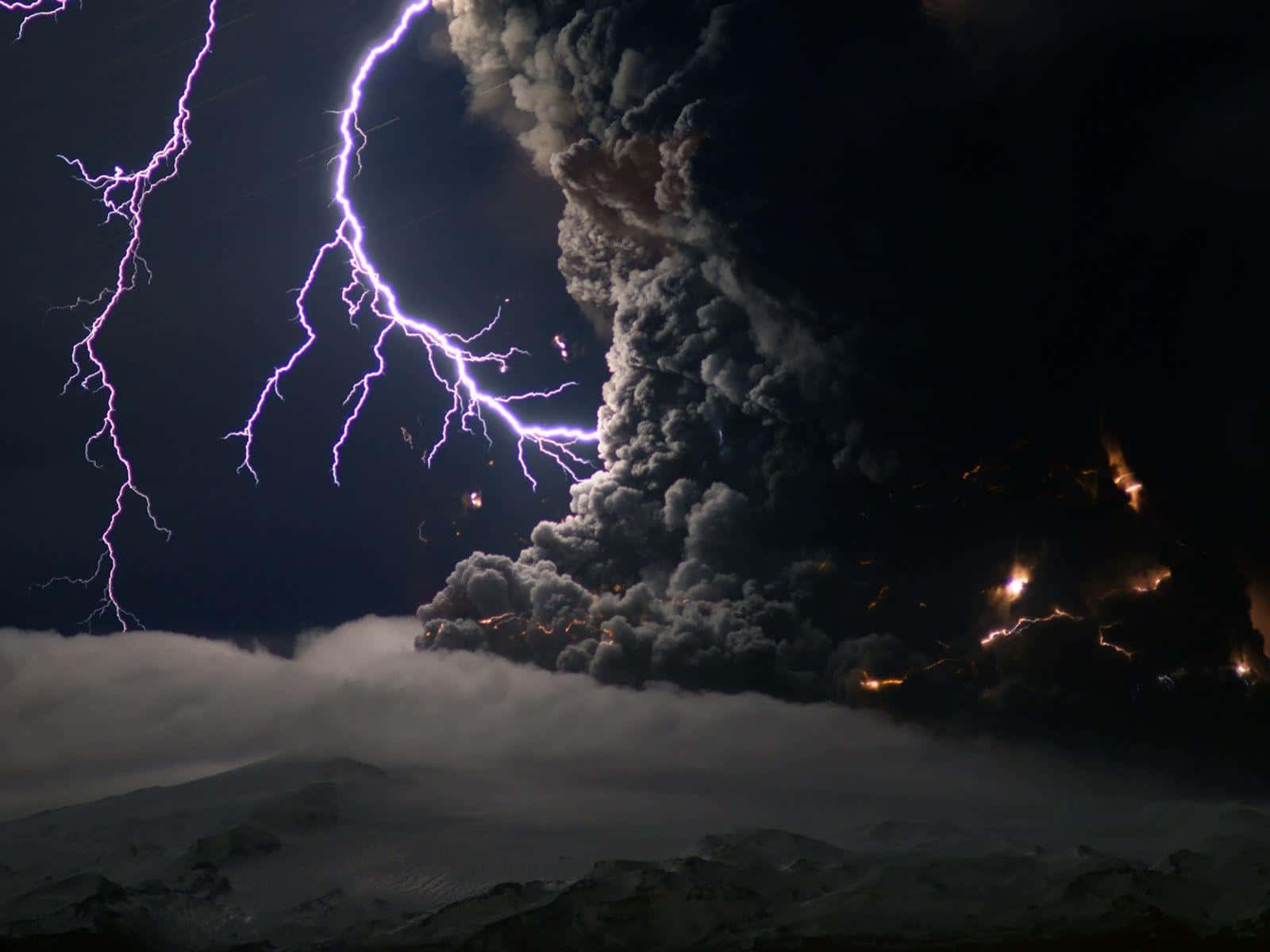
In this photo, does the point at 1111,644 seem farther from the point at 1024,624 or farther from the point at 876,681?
the point at 876,681

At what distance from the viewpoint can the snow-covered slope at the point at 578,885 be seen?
1170cm

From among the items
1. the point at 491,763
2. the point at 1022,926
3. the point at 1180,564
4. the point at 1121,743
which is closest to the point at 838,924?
the point at 1022,926

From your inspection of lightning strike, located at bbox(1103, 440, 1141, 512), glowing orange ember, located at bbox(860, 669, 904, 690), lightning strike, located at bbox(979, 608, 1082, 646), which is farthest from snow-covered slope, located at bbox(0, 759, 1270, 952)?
lightning strike, located at bbox(1103, 440, 1141, 512)

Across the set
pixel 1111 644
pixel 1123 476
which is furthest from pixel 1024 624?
pixel 1123 476

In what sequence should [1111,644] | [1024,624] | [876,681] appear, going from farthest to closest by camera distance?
[876,681], [1024,624], [1111,644]

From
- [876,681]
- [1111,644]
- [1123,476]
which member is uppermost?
[1123,476]

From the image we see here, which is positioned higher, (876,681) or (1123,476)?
(1123,476)

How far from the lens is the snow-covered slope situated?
1170 centimetres

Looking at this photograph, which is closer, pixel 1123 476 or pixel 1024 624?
pixel 1024 624

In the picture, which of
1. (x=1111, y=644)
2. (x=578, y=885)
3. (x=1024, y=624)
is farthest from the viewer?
(x=1024, y=624)

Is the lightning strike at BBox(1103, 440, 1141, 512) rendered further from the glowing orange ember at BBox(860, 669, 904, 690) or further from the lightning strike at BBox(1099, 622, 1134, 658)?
the glowing orange ember at BBox(860, 669, 904, 690)

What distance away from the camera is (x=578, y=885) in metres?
12.7

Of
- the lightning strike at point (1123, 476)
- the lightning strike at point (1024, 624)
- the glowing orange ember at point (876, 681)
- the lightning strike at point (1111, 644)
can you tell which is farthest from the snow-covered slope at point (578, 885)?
the lightning strike at point (1123, 476)

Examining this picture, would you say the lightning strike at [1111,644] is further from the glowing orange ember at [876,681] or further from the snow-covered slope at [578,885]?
the snow-covered slope at [578,885]
